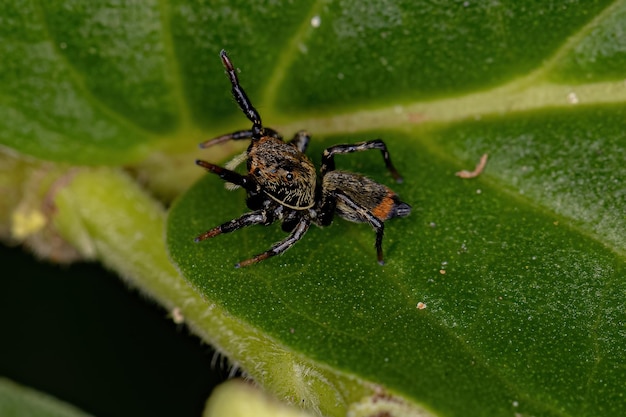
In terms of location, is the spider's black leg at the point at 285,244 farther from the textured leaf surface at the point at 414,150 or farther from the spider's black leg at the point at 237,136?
the spider's black leg at the point at 237,136

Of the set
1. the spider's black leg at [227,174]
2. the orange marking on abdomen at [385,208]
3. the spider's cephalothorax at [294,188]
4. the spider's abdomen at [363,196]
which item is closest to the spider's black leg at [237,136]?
the spider's cephalothorax at [294,188]

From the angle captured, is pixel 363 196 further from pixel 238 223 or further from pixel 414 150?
pixel 238 223

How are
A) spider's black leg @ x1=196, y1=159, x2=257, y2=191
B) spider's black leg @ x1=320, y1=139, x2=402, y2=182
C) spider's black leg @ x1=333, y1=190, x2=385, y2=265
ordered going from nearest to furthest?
spider's black leg @ x1=333, y1=190, x2=385, y2=265 → spider's black leg @ x1=196, y1=159, x2=257, y2=191 → spider's black leg @ x1=320, y1=139, x2=402, y2=182

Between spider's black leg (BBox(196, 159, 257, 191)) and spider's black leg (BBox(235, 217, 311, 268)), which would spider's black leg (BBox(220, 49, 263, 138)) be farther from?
spider's black leg (BBox(235, 217, 311, 268))

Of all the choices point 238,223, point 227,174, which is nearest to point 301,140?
point 227,174

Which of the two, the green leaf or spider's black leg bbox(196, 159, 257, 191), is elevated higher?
spider's black leg bbox(196, 159, 257, 191)

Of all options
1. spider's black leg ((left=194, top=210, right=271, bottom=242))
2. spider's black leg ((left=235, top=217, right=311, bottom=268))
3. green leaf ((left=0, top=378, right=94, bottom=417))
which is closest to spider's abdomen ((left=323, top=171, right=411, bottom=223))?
spider's black leg ((left=235, top=217, right=311, bottom=268))

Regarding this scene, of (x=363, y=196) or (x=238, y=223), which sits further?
(x=363, y=196)
